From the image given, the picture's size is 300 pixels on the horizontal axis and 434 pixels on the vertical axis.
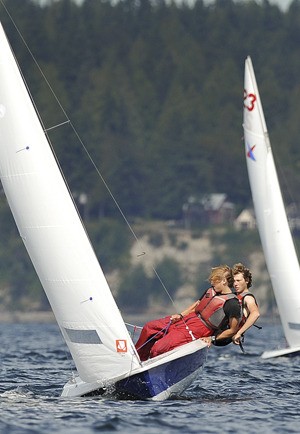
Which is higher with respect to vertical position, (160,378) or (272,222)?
(272,222)

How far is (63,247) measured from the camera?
17719 millimetres

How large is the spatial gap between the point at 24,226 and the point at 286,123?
91.8 m

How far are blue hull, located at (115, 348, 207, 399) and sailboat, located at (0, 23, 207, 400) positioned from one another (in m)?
0.01

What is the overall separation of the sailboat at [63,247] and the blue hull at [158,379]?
0.01 m

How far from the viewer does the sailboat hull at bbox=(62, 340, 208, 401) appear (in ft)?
57.7

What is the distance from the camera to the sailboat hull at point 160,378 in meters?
17.6

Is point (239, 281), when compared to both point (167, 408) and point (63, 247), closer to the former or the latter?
point (167, 408)

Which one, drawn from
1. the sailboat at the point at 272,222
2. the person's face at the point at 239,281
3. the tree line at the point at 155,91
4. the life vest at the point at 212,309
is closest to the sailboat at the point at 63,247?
the life vest at the point at 212,309

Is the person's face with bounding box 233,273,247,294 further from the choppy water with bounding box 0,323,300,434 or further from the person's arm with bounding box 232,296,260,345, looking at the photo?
the choppy water with bounding box 0,323,300,434

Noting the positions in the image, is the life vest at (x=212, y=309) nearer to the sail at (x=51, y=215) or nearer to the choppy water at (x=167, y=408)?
the choppy water at (x=167, y=408)

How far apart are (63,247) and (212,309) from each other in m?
1.98

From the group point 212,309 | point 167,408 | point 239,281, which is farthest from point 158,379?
point 239,281

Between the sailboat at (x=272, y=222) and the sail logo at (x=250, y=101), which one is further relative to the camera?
the sail logo at (x=250, y=101)

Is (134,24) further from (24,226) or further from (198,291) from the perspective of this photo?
(24,226)
